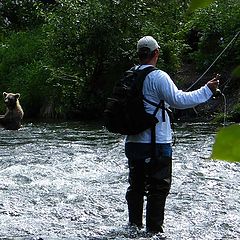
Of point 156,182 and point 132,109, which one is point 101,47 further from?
point 132,109

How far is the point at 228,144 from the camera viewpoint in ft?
2.33

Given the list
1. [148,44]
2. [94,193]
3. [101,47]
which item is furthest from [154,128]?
[101,47]

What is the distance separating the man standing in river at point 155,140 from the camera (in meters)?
5.50

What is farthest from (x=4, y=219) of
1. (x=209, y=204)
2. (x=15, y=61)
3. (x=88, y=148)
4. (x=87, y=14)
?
(x=15, y=61)

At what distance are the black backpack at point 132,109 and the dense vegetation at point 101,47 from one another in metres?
14.3

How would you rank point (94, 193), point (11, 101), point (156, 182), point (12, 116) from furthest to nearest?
1. point (11, 101)
2. point (12, 116)
3. point (94, 193)
4. point (156, 182)

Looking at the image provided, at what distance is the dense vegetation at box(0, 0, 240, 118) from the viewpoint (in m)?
20.6

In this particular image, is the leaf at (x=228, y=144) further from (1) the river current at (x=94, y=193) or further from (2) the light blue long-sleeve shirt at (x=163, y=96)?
(2) the light blue long-sleeve shirt at (x=163, y=96)

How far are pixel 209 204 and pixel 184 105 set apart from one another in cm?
215

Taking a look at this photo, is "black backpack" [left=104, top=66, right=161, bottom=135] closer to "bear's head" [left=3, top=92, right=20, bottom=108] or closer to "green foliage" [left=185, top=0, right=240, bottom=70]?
"bear's head" [left=3, top=92, right=20, bottom=108]

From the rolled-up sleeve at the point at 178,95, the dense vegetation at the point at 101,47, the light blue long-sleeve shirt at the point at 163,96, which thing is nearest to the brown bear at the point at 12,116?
the dense vegetation at the point at 101,47

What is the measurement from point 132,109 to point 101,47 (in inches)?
608

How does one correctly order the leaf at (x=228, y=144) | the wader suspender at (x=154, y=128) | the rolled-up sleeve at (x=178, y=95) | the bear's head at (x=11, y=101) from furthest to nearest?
the bear's head at (x=11, y=101), the wader suspender at (x=154, y=128), the rolled-up sleeve at (x=178, y=95), the leaf at (x=228, y=144)

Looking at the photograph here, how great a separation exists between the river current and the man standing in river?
0.37 m
